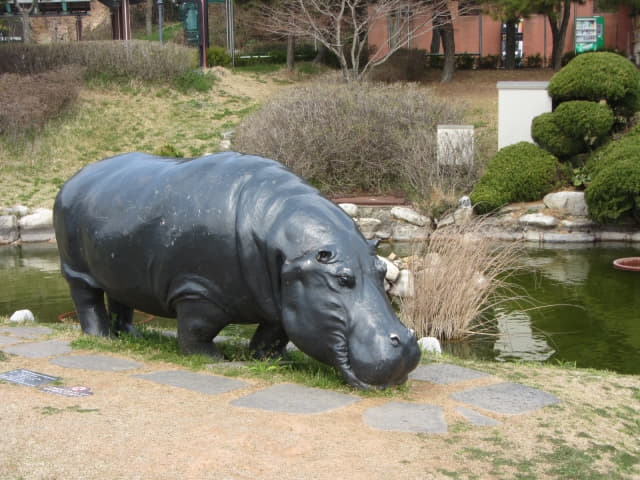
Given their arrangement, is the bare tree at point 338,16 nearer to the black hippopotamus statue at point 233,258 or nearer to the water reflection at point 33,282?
the water reflection at point 33,282

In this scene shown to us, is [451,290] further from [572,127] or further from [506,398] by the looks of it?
[572,127]

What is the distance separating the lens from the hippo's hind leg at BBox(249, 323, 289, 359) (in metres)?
5.68

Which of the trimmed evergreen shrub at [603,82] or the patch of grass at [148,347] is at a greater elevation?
the trimmed evergreen shrub at [603,82]

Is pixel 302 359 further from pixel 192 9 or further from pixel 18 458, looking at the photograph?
pixel 192 9

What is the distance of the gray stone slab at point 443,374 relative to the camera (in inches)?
201

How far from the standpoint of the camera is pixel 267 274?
200 inches

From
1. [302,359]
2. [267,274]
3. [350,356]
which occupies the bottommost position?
[302,359]

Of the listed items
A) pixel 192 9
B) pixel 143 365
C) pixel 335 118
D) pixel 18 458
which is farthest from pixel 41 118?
pixel 18 458

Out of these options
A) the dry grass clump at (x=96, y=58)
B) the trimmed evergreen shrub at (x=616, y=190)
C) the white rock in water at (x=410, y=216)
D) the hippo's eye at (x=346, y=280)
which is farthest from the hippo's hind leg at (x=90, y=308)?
the dry grass clump at (x=96, y=58)

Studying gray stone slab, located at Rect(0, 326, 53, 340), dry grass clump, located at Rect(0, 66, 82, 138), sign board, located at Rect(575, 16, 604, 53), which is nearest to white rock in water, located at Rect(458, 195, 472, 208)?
gray stone slab, located at Rect(0, 326, 53, 340)

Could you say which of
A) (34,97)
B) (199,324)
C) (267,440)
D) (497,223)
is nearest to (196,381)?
(199,324)

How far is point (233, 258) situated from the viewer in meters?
5.15

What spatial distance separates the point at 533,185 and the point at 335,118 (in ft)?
13.8

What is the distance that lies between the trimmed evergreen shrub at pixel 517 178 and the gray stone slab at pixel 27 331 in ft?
30.1
